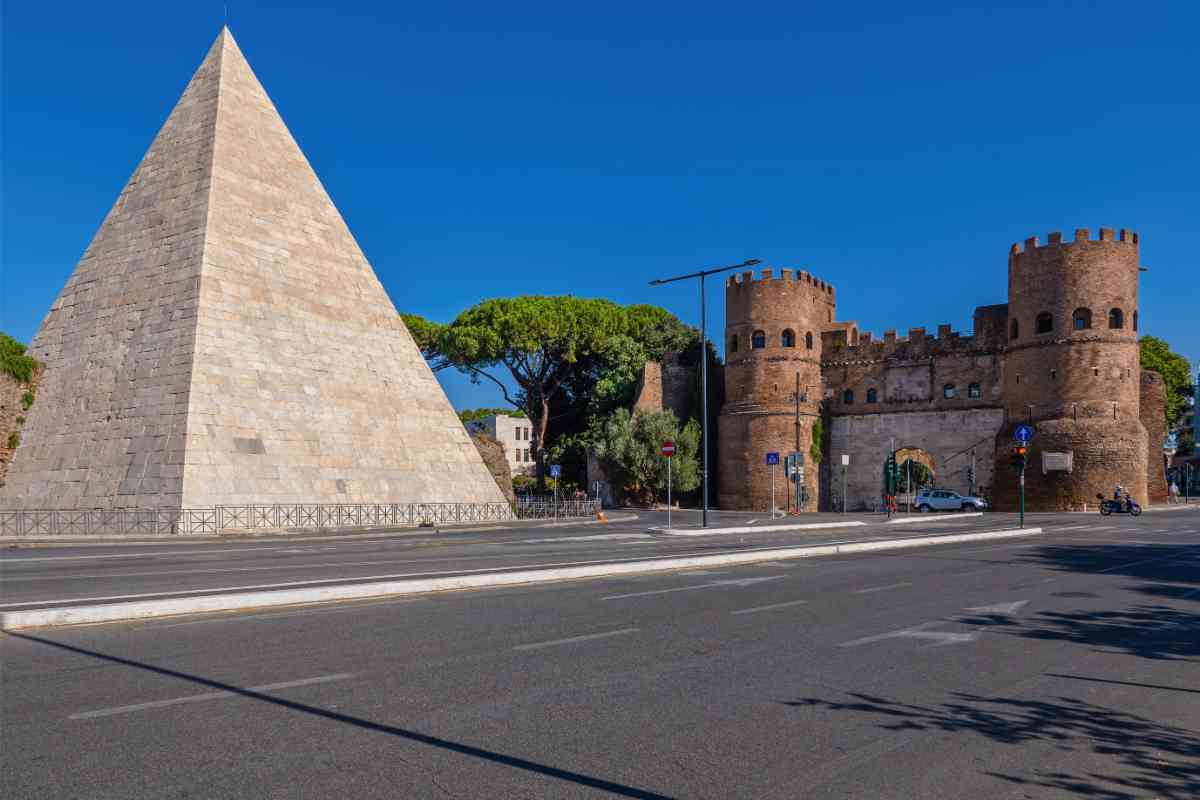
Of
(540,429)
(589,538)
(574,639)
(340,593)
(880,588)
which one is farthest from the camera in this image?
(540,429)

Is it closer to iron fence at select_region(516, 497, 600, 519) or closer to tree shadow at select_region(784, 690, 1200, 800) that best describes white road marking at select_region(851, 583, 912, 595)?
tree shadow at select_region(784, 690, 1200, 800)

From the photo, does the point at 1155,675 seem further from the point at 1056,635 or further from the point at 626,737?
the point at 626,737

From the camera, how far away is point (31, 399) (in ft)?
88.7

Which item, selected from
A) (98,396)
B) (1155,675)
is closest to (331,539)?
(98,396)

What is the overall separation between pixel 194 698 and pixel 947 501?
4501 cm

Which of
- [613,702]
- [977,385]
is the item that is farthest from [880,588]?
[977,385]

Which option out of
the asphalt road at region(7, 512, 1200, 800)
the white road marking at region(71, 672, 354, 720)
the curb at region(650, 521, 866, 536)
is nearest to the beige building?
the curb at region(650, 521, 866, 536)

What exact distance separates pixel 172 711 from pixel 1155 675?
7.24m

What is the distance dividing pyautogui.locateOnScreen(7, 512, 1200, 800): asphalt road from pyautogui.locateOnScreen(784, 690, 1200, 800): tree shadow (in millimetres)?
20

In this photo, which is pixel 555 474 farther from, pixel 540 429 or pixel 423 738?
pixel 423 738

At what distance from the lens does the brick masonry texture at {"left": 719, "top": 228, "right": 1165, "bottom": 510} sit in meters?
41.9

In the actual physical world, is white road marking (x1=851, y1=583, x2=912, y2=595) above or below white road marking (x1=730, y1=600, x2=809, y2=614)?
below

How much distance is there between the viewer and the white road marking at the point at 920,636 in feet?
26.1

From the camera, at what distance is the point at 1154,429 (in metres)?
46.4
